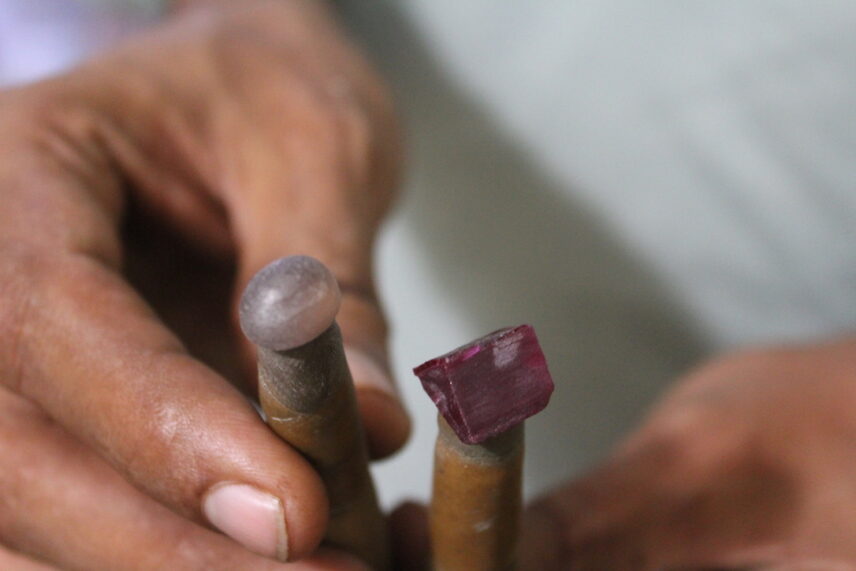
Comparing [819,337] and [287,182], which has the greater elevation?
[287,182]

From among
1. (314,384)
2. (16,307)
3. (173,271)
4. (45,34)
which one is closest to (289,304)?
(314,384)

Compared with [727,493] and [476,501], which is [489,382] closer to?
[476,501]

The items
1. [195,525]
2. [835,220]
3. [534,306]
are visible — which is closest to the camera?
[195,525]

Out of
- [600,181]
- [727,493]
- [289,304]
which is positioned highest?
[600,181]

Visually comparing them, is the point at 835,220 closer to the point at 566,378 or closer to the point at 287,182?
the point at 566,378

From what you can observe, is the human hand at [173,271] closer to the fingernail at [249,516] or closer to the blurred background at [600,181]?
the fingernail at [249,516]

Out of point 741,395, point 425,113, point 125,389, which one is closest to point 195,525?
point 125,389
